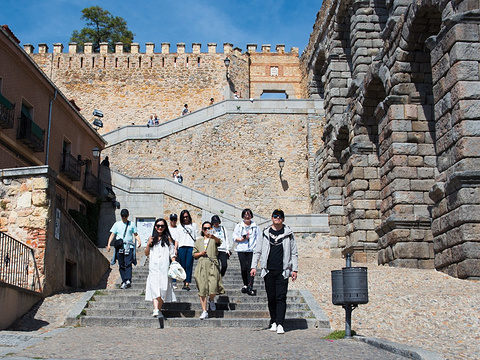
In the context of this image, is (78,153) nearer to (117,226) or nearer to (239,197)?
(239,197)

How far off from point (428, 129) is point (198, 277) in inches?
327

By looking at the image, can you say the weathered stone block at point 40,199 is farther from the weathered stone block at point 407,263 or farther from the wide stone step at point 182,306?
the weathered stone block at point 407,263

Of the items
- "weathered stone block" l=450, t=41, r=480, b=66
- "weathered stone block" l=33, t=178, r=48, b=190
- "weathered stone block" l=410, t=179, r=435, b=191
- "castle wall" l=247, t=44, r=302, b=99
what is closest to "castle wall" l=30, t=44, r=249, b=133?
"castle wall" l=247, t=44, r=302, b=99

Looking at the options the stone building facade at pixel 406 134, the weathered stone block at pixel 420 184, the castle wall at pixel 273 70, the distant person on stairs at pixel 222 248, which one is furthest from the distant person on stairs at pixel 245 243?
the castle wall at pixel 273 70

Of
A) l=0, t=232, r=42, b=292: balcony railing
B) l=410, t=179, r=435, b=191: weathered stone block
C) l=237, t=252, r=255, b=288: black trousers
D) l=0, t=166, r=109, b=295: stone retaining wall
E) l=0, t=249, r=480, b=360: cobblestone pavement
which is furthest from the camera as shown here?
l=410, t=179, r=435, b=191: weathered stone block

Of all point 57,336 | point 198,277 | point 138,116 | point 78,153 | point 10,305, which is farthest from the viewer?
point 138,116

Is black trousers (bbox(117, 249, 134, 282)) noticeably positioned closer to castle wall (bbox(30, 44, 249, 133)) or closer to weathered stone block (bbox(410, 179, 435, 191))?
weathered stone block (bbox(410, 179, 435, 191))

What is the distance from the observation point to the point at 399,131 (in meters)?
15.9

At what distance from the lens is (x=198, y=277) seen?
33.3 ft

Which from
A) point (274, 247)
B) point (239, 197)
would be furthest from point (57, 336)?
point (239, 197)

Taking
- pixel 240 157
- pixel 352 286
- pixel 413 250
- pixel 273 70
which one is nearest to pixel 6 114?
pixel 240 157

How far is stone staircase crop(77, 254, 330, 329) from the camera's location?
9539 mm

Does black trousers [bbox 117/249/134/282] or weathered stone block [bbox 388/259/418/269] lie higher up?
weathered stone block [bbox 388/259/418/269]

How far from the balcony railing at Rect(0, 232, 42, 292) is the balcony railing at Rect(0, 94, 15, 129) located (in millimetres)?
9712
